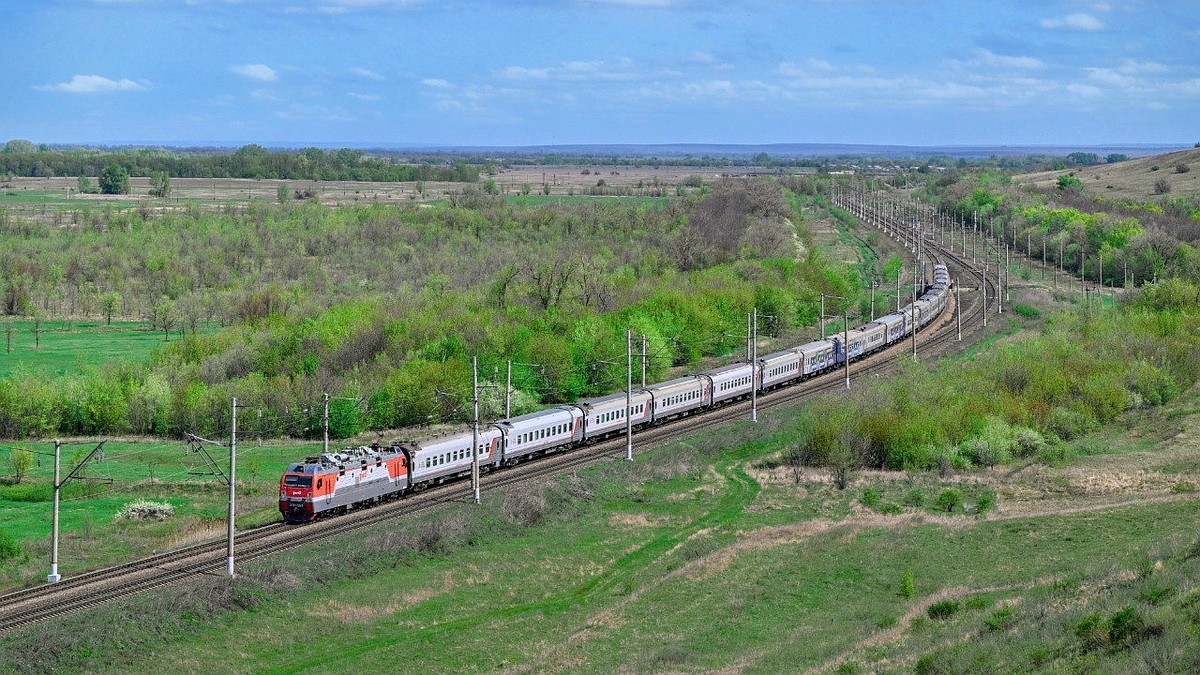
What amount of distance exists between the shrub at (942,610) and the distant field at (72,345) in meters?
63.8

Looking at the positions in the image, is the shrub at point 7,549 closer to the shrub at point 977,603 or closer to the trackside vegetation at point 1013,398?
the shrub at point 977,603

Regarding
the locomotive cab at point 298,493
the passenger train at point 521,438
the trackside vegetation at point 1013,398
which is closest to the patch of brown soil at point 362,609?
the locomotive cab at point 298,493

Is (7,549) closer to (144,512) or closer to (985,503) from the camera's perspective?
(144,512)

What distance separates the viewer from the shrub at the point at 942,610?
3297cm

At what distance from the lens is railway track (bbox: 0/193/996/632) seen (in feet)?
117

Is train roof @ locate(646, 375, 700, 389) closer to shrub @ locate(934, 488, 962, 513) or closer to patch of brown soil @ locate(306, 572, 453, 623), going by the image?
shrub @ locate(934, 488, 962, 513)

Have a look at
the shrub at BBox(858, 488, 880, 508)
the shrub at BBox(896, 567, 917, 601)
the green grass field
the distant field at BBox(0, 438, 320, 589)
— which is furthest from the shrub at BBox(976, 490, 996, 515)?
the distant field at BBox(0, 438, 320, 589)

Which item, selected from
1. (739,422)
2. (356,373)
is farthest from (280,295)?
(739,422)

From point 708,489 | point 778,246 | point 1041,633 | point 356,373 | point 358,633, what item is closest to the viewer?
point 1041,633

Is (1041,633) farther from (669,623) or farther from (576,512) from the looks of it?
(576,512)

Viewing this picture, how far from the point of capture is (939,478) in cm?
5359

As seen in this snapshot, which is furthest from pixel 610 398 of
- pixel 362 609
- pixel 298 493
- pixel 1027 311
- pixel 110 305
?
pixel 110 305

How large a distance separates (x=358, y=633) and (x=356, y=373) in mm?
43615

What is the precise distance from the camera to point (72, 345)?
107 m
